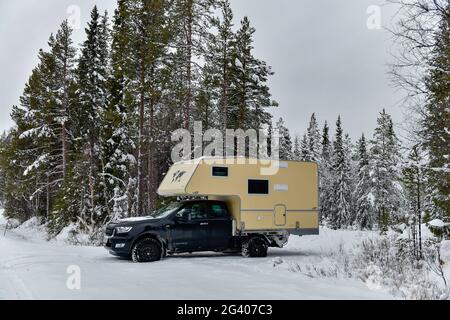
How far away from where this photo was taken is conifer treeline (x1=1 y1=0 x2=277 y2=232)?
22.9 meters

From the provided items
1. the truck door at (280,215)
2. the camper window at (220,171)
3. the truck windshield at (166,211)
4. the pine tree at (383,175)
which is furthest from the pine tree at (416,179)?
the pine tree at (383,175)

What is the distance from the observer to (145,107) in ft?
82.1

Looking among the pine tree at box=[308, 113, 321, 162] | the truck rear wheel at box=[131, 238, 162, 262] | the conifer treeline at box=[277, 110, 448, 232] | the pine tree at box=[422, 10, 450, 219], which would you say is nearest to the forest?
the pine tree at box=[422, 10, 450, 219]

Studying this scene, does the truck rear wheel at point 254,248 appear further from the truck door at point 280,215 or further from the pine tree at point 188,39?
the pine tree at point 188,39

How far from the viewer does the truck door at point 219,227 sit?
13555 millimetres

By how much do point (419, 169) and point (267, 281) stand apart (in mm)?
6589

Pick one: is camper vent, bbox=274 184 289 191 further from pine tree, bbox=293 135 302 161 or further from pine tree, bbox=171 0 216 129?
pine tree, bbox=293 135 302 161

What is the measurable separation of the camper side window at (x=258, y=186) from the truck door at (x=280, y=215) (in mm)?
679

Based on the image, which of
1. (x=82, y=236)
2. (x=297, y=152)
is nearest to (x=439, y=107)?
(x=82, y=236)

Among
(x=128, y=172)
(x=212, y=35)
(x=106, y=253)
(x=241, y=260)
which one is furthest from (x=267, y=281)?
(x=128, y=172)

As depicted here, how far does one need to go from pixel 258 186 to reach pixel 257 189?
0.34 ft

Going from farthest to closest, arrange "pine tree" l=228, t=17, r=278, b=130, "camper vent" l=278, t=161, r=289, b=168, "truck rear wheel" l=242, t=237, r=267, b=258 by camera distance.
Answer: "pine tree" l=228, t=17, r=278, b=130, "camper vent" l=278, t=161, r=289, b=168, "truck rear wheel" l=242, t=237, r=267, b=258

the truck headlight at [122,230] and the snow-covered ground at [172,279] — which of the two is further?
the truck headlight at [122,230]

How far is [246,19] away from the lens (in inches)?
1137
